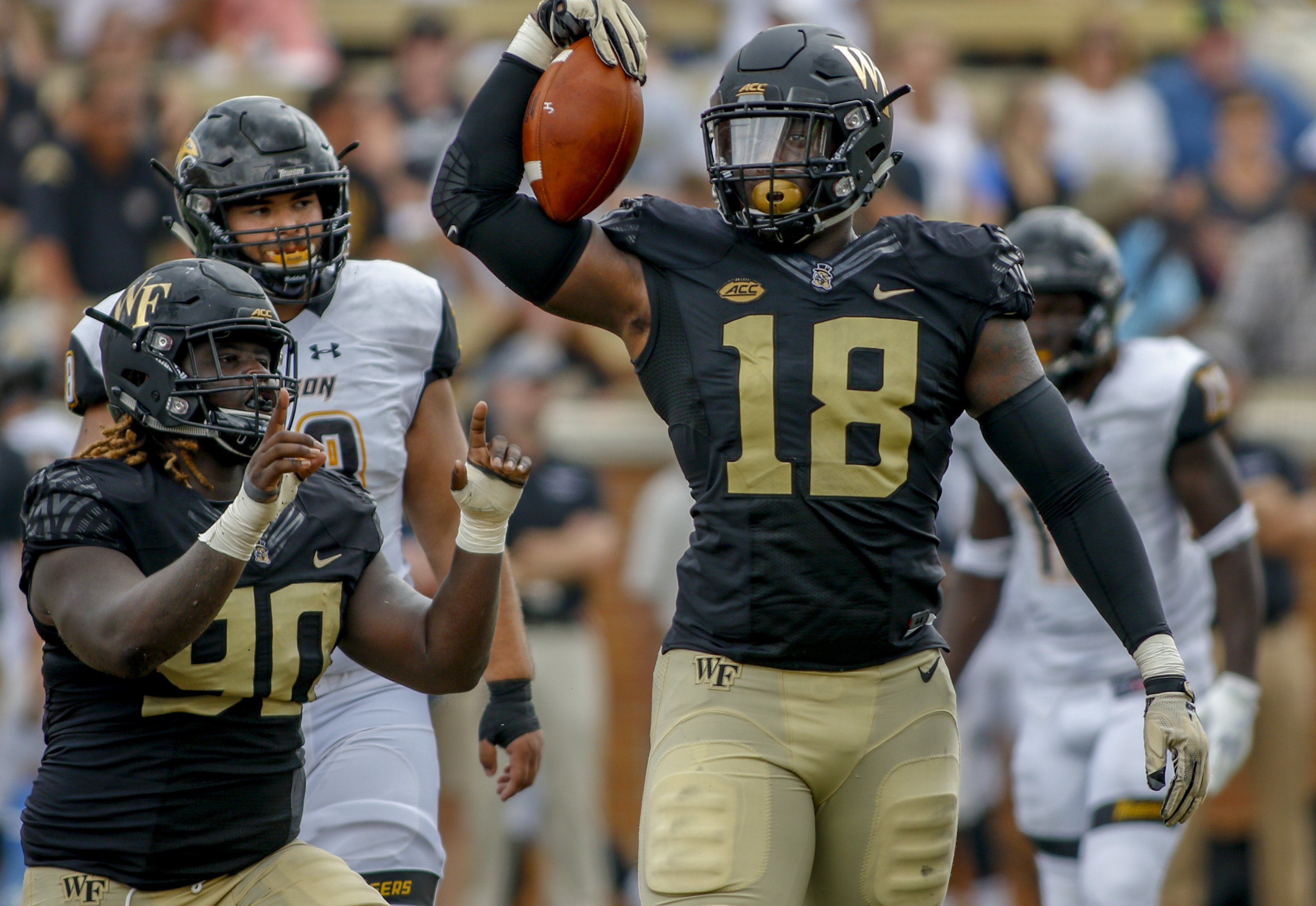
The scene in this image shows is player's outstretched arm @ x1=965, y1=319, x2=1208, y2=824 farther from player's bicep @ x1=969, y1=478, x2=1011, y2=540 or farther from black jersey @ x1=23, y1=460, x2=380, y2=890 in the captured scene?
player's bicep @ x1=969, y1=478, x2=1011, y2=540

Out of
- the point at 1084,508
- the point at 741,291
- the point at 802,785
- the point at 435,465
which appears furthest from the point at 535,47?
the point at 802,785

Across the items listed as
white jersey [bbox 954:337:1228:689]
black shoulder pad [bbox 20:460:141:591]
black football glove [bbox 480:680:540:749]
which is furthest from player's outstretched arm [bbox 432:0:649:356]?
white jersey [bbox 954:337:1228:689]

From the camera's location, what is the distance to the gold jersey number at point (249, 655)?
3205mm

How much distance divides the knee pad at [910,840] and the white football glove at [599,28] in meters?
1.52

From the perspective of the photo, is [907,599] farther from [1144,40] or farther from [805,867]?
[1144,40]

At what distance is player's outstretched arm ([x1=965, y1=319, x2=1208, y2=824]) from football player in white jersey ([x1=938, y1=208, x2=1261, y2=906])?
1509 millimetres

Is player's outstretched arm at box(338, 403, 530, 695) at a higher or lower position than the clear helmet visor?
lower

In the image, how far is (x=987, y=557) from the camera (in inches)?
206

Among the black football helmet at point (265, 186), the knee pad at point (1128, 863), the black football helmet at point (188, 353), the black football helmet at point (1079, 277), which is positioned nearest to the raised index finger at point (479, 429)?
the black football helmet at point (188, 353)

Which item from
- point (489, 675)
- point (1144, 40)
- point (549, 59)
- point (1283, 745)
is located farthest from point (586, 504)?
point (1144, 40)

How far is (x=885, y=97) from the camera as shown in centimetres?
364

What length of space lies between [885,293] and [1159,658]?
0.88m

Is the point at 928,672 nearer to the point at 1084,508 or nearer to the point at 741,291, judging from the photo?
the point at 1084,508

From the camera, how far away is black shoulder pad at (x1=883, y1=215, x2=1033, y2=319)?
137 inches
